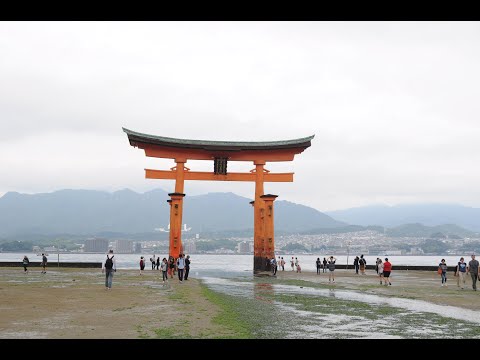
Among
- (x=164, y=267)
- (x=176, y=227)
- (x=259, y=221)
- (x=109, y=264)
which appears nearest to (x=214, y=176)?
(x=259, y=221)

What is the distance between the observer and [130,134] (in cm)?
3425

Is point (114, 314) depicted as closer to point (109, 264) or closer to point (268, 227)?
point (109, 264)

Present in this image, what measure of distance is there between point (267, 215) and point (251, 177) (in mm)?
3561

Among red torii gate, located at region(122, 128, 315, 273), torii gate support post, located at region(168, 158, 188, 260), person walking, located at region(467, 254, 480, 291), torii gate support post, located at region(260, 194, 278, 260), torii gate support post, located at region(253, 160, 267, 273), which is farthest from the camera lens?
torii gate support post, located at region(253, 160, 267, 273)

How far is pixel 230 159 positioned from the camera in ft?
122

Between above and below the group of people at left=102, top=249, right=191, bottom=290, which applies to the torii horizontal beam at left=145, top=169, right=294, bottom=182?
above

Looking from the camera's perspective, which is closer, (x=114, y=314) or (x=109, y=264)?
(x=114, y=314)

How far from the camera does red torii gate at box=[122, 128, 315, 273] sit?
35.1m

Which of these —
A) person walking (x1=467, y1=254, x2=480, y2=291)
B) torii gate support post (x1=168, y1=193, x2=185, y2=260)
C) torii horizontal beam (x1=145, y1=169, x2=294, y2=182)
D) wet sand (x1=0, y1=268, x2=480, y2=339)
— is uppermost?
torii horizontal beam (x1=145, y1=169, x2=294, y2=182)

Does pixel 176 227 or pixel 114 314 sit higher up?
pixel 176 227

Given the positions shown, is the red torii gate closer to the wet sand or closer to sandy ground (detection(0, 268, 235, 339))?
the wet sand

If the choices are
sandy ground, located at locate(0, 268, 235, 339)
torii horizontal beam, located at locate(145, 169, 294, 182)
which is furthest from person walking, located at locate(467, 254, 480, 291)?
torii horizontal beam, located at locate(145, 169, 294, 182)
